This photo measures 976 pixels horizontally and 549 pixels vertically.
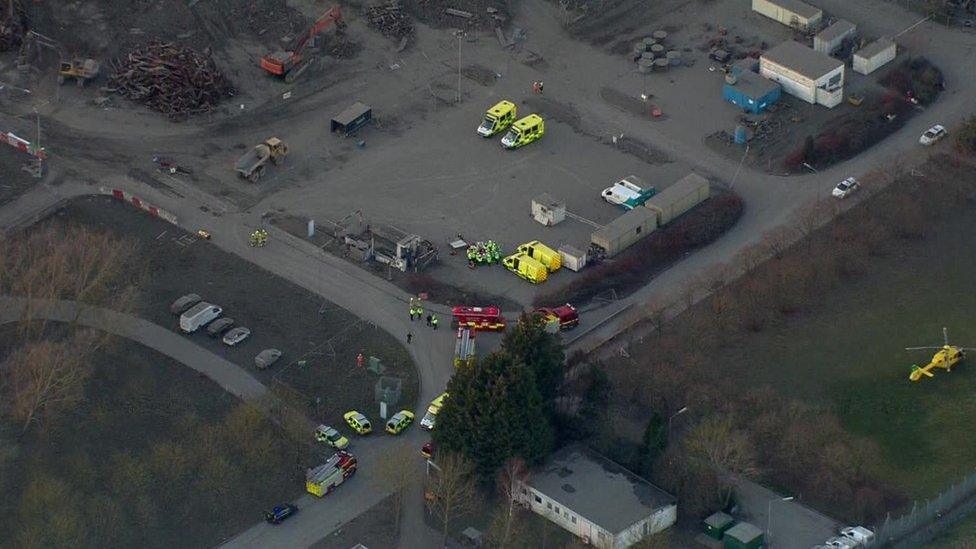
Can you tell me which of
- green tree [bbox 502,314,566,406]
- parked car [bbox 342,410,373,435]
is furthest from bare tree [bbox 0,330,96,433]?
green tree [bbox 502,314,566,406]

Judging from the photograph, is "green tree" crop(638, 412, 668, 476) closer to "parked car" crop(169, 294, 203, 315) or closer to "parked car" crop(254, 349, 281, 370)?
"parked car" crop(254, 349, 281, 370)

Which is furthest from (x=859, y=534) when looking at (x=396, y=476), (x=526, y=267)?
(x=526, y=267)

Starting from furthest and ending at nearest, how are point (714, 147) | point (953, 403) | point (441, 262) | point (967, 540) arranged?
point (714, 147)
point (441, 262)
point (953, 403)
point (967, 540)

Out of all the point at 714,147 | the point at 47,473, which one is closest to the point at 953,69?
the point at 714,147

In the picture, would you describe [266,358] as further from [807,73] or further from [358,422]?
[807,73]

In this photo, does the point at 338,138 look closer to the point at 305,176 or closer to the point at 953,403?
the point at 305,176

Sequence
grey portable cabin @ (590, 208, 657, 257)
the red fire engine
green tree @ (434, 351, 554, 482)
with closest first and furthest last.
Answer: green tree @ (434, 351, 554, 482)
the red fire engine
grey portable cabin @ (590, 208, 657, 257)
